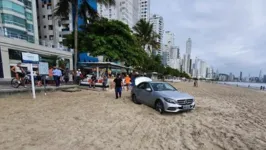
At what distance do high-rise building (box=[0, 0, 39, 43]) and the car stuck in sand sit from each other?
24.3 meters

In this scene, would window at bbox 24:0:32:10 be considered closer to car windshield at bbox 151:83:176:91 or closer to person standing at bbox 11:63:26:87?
person standing at bbox 11:63:26:87

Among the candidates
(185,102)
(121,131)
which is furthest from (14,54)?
(185,102)

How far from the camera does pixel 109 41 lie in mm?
17219

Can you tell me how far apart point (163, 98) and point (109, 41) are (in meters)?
12.8

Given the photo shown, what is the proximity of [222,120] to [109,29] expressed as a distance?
16.4 metres

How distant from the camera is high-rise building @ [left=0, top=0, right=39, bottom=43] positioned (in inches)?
1062

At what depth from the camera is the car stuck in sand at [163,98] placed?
19.5 feet

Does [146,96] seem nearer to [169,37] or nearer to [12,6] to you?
[12,6]

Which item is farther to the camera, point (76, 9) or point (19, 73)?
point (76, 9)

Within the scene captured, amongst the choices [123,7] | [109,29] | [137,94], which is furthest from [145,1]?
[137,94]

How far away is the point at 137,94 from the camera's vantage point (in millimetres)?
8094

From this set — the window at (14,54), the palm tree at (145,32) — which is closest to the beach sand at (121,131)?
the window at (14,54)

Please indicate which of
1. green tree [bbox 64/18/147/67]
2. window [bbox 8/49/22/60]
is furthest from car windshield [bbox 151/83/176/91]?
window [bbox 8/49/22/60]

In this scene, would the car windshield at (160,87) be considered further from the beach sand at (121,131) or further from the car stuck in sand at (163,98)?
the beach sand at (121,131)
